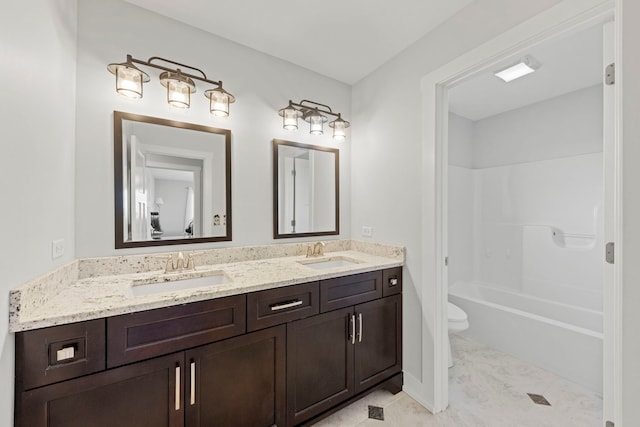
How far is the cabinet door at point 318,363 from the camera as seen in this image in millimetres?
1435

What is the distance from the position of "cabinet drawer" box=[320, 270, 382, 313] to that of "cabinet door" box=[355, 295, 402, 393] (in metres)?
0.07

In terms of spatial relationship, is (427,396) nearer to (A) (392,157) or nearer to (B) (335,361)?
(B) (335,361)

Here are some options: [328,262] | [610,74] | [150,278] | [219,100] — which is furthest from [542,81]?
[150,278]

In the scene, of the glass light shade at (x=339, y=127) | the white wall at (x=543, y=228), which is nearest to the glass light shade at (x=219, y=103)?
the glass light shade at (x=339, y=127)

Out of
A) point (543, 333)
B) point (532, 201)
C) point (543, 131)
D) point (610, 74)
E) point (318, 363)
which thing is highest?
point (543, 131)

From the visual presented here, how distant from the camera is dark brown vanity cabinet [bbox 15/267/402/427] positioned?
0.93 metres

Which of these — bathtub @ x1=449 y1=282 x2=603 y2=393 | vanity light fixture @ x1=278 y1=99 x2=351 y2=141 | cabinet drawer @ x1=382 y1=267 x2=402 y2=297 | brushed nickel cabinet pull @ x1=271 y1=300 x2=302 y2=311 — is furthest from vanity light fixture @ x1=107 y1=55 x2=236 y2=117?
bathtub @ x1=449 y1=282 x2=603 y2=393

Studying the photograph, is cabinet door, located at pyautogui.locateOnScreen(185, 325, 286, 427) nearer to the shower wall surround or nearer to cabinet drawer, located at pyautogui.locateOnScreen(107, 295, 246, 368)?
cabinet drawer, located at pyautogui.locateOnScreen(107, 295, 246, 368)

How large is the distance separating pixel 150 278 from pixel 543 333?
2.95m

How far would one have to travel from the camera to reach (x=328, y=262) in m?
2.12

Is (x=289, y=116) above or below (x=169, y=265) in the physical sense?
above

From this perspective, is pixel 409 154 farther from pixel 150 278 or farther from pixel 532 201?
pixel 532 201

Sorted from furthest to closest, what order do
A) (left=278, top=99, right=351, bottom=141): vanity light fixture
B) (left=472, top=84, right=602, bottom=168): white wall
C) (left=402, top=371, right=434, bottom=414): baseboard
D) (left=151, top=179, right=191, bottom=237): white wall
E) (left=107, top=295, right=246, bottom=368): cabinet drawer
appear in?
(left=472, top=84, right=602, bottom=168): white wall
(left=278, top=99, right=351, bottom=141): vanity light fixture
(left=402, top=371, right=434, bottom=414): baseboard
(left=151, top=179, right=191, bottom=237): white wall
(left=107, top=295, right=246, bottom=368): cabinet drawer

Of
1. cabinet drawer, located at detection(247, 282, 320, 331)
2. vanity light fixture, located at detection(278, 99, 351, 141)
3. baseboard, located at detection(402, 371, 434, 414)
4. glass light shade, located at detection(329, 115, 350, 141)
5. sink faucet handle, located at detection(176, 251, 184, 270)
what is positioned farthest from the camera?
glass light shade, located at detection(329, 115, 350, 141)
